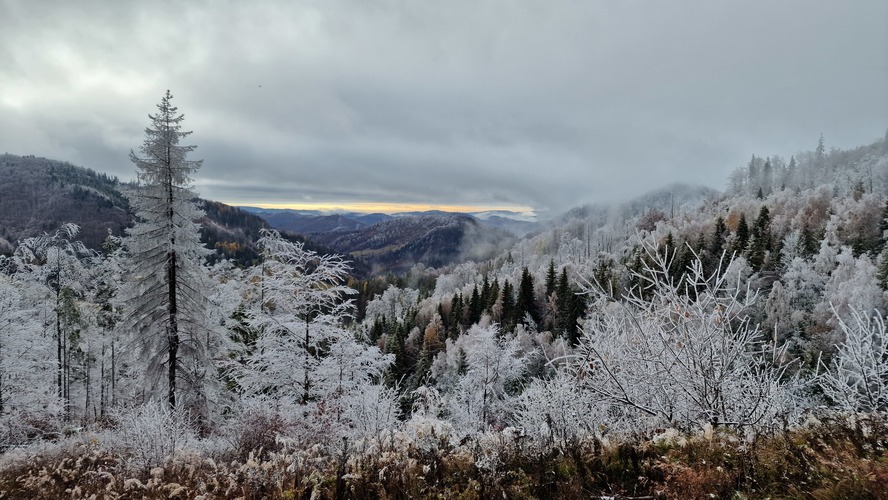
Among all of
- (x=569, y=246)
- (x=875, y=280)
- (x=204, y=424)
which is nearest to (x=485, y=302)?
(x=875, y=280)

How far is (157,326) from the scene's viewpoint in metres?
14.5

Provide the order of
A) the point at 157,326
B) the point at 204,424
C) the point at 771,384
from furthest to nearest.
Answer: the point at 204,424
the point at 157,326
the point at 771,384

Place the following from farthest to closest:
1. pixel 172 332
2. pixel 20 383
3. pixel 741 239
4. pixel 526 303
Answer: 1. pixel 741 239
2. pixel 526 303
3. pixel 20 383
4. pixel 172 332

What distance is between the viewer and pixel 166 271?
46.8 feet

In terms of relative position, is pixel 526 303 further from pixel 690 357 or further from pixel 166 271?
pixel 690 357

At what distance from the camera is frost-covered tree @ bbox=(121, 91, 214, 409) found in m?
13.7

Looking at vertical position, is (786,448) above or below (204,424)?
above

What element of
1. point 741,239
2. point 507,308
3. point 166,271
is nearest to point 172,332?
point 166,271

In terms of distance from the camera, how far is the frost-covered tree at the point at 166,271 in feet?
44.9

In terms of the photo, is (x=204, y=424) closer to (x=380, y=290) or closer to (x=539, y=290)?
(x=539, y=290)

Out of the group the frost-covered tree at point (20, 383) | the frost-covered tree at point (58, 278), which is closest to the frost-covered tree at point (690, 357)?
the frost-covered tree at point (20, 383)

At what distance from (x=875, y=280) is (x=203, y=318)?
62.9 m

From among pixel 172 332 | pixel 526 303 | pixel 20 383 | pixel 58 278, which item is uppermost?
pixel 58 278

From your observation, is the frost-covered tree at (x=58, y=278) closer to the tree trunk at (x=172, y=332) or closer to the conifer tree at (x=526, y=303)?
the tree trunk at (x=172, y=332)
